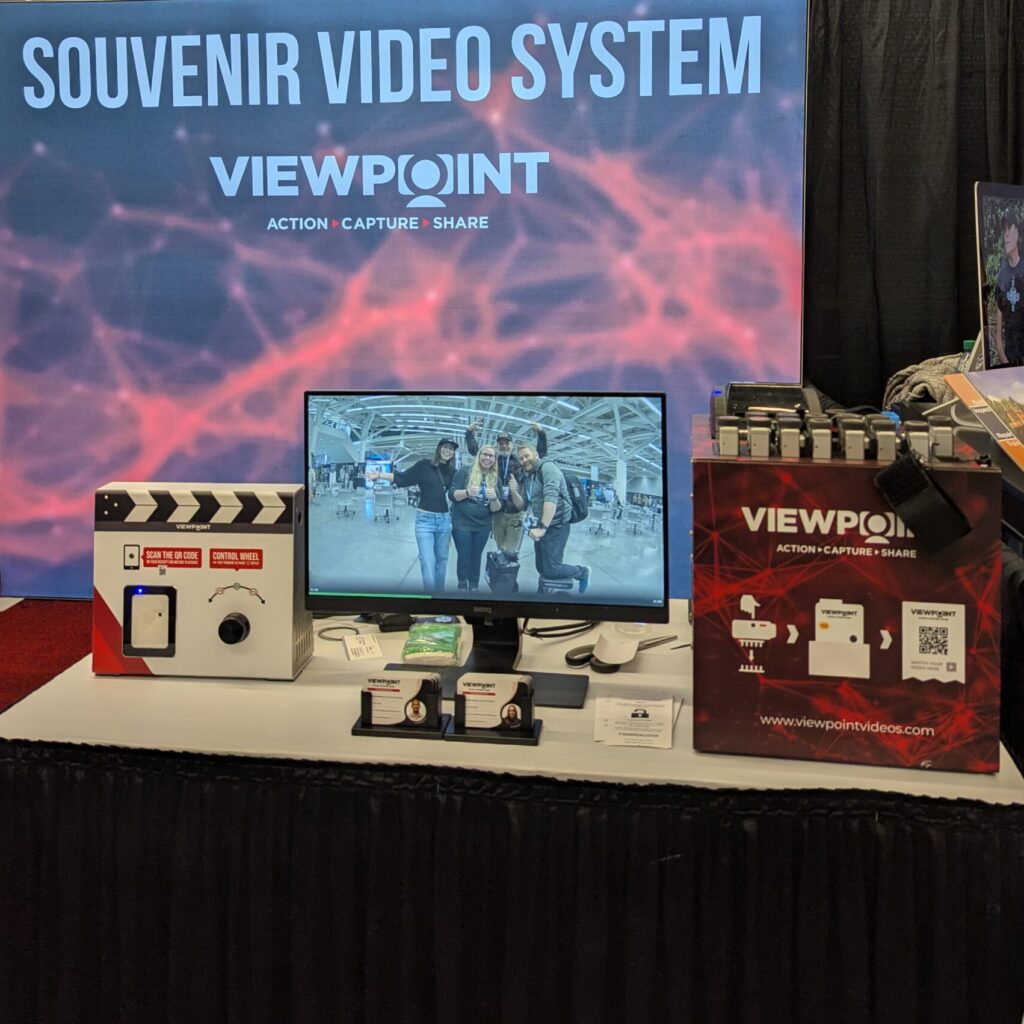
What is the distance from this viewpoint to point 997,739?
131cm

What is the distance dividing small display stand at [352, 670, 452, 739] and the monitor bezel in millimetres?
161

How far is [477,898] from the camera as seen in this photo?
4.42 ft

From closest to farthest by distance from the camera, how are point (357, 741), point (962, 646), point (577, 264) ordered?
1. point (962, 646)
2. point (357, 741)
3. point (577, 264)

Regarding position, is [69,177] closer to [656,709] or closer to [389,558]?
[389,558]

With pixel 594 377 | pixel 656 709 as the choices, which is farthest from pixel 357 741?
pixel 594 377

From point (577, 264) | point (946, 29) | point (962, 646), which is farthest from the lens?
point (577, 264)

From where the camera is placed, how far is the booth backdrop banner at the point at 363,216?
369cm

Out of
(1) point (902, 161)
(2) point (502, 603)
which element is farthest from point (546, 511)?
(1) point (902, 161)

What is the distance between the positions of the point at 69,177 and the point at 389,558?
3.15 m

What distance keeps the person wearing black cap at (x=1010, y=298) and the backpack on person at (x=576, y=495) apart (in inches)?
40.5

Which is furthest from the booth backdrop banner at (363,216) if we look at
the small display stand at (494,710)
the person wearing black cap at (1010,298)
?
the small display stand at (494,710)

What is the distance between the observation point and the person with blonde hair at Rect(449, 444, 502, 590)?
156cm

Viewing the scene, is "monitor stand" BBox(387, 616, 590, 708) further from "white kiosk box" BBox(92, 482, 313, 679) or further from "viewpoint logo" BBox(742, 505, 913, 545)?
"viewpoint logo" BBox(742, 505, 913, 545)

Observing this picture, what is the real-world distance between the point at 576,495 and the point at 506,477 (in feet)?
0.34
